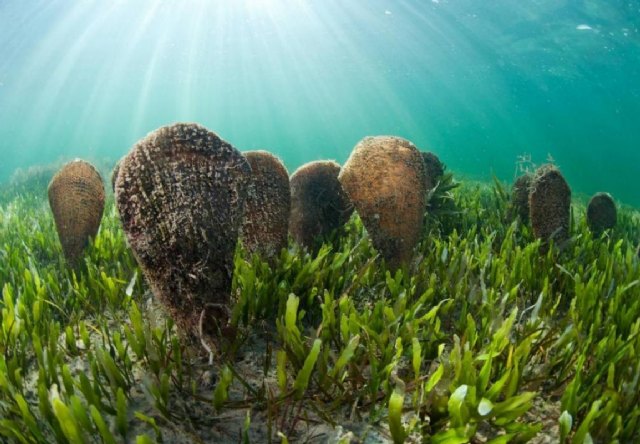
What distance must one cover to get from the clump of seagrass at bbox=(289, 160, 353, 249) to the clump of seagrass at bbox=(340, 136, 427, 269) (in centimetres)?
52

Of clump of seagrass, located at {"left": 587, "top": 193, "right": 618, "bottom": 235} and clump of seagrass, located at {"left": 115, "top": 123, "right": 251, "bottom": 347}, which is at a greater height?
clump of seagrass, located at {"left": 115, "top": 123, "right": 251, "bottom": 347}

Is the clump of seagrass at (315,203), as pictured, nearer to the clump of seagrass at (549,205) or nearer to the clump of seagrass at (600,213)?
the clump of seagrass at (549,205)

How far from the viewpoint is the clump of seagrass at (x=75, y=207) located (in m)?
3.30

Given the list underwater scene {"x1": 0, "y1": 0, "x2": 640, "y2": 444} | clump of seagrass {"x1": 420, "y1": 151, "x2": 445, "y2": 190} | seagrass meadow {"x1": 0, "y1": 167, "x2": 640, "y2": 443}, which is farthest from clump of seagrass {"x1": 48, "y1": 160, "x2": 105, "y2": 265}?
clump of seagrass {"x1": 420, "y1": 151, "x2": 445, "y2": 190}

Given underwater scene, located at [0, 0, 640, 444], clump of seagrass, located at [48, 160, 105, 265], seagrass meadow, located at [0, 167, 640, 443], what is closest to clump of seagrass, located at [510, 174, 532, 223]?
underwater scene, located at [0, 0, 640, 444]

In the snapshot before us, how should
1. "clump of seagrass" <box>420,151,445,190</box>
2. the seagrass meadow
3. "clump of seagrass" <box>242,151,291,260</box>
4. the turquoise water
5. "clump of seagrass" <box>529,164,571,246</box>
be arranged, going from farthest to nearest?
1. the turquoise water
2. "clump of seagrass" <box>420,151,445,190</box>
3. "clump of seagrass" <box>529,164,571,246</box>
4. "clump of seagrass" <box>242,151,291,260</box>
5. the seagrass meadow

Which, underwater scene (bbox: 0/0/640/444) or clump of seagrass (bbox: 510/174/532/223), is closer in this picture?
underwater scene (bbox: 0/0/640/444)

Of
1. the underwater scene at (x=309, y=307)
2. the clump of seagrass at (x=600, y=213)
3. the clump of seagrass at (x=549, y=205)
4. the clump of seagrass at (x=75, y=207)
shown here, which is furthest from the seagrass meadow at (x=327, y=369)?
the clump of seagrass at (x=600, y=213)

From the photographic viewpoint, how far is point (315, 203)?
149 inches

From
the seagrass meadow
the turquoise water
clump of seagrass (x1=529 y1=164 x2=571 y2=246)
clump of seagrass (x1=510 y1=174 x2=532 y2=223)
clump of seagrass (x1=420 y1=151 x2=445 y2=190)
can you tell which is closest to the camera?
the seagrass meadow

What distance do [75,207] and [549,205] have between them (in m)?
3.74

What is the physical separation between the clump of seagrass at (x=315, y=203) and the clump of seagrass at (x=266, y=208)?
20.1 inches

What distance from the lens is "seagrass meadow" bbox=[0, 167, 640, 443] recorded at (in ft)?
5.03

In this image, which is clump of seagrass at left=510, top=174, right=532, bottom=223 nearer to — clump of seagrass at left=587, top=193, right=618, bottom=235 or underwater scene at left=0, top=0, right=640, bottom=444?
underwater scene at left=0, top=0, right=640, bottom=444
